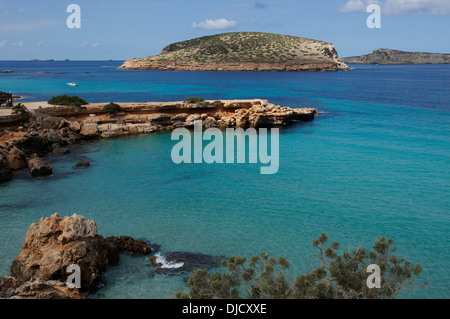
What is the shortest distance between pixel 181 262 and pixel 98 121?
3464cm

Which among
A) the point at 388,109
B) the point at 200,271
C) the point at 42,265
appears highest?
the point at 388,109

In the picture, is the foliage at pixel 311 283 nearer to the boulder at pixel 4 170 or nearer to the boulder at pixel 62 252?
the boulder at pixel 62 252

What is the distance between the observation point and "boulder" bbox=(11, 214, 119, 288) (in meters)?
16.0

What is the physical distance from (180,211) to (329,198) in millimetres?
10214

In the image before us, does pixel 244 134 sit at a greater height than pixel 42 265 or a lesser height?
greater

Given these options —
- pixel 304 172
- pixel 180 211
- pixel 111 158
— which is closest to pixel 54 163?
pixel 111 158

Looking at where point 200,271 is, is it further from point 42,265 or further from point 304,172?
point 304,172

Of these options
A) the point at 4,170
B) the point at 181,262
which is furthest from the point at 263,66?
the point at 181,262

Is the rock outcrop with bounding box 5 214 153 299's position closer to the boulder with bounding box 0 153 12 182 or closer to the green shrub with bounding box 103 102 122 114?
the boulder with bounding box 0 153 12 182

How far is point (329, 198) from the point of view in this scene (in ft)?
84.7

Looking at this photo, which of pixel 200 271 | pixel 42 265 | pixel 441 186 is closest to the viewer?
pixel 200 271

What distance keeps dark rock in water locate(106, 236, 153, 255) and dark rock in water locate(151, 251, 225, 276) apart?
2.57 ft

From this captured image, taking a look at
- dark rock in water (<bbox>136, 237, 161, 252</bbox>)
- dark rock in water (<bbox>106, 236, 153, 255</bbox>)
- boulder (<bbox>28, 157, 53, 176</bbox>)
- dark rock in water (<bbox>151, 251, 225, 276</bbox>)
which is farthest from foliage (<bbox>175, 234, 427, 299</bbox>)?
boulder (<bbox>28, 157, 53, 176</bbox>)

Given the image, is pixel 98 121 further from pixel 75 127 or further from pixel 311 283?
pixel 311 283
